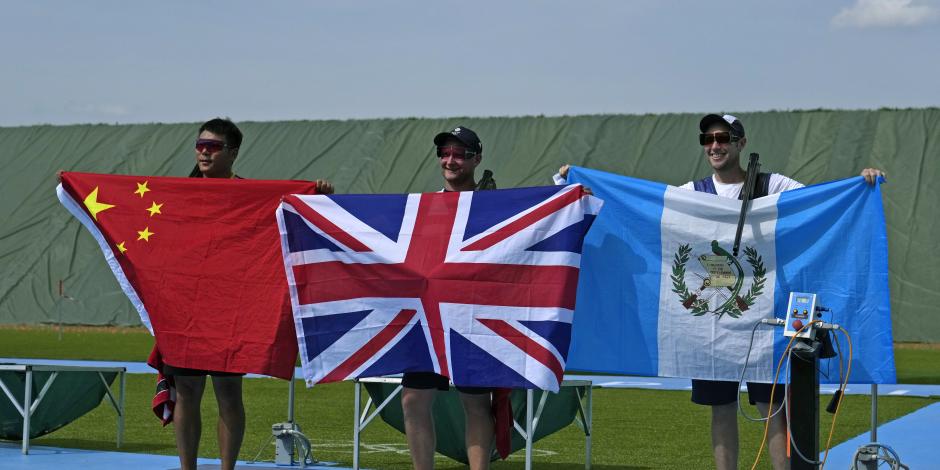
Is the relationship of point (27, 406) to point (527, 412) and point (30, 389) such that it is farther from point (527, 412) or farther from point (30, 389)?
point (527, 412)

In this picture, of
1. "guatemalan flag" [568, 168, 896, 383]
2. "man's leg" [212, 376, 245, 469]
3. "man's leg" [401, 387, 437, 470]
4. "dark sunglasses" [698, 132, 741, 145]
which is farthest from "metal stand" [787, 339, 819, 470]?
"man's leg" [212, 376, 245, 469]

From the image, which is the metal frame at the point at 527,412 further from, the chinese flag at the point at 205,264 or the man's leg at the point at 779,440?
the man's leg at the point at 779,440

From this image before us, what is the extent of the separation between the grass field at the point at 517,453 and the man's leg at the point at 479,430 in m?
2.42

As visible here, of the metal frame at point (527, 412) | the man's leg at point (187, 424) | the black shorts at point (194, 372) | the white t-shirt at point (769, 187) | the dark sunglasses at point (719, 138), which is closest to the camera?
the dark sunglasses at point (719, 138)

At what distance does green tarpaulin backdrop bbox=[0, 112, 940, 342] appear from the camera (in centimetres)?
2778

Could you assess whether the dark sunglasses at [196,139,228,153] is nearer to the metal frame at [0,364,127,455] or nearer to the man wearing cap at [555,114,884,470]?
the man wearing cap at [555,114,884,470]

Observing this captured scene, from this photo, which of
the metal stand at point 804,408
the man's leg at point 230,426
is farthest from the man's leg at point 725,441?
the man's leg at point 230,426

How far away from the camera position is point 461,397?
19.3ft

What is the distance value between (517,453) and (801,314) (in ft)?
12.0

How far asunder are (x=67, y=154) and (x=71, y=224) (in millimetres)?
3970

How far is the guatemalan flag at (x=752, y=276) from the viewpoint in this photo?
614cm

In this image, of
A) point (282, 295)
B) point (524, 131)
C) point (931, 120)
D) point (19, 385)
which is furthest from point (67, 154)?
point (282, 295)

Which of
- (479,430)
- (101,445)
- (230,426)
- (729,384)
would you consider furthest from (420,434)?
(101,445)

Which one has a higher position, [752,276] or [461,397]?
[752,276]
